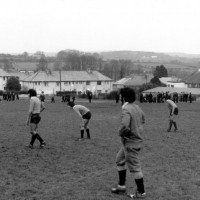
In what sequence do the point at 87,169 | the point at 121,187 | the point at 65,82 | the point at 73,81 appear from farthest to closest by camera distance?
the point at 73,81
the point at 65,82
the point at 87,169
the point at 121,187

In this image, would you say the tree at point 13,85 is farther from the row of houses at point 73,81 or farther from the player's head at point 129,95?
the player's head at point 129,95

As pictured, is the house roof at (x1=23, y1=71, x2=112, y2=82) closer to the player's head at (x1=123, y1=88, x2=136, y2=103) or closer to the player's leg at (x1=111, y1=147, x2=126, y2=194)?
the player's leg at (x1=111, y1=147, x2=126, y2=194)

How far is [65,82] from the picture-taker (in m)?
110

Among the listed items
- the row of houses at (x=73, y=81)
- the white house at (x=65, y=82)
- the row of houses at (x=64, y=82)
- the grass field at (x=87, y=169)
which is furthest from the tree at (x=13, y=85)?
the grass field at (x=87, y=169)

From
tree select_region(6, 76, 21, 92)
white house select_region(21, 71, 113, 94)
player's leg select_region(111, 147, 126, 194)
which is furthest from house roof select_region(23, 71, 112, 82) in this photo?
player's leg select_region(111, 147, 126, 194)

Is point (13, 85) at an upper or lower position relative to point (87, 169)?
lower

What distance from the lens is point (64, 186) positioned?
8844 millimetres

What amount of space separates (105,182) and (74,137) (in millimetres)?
8486

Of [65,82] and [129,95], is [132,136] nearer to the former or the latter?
[129,95]

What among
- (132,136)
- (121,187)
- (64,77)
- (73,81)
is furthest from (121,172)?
(73,81)

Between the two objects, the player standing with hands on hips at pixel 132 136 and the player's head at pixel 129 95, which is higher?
the player's head at pixel 129 95

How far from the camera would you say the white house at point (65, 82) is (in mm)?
107688

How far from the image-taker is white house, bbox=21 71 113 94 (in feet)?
353

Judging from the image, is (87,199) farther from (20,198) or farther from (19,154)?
(19,154)
